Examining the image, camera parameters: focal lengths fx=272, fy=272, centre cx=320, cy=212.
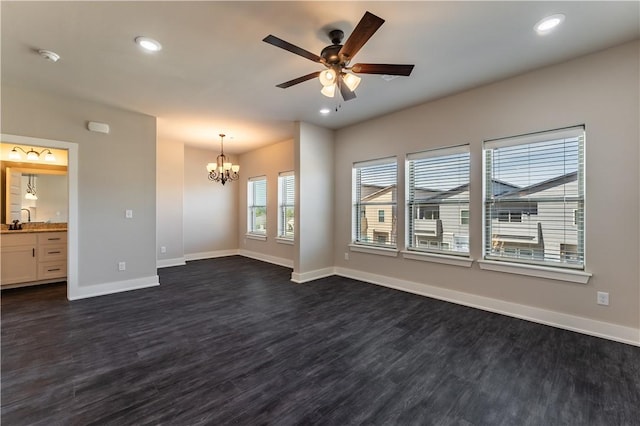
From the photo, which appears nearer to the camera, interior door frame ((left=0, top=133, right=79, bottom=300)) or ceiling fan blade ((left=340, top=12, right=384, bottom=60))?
ceiling fan blade ((left=340, top=12, right=384, bottom=60))

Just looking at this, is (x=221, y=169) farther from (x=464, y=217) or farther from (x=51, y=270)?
(x=464, y=217)

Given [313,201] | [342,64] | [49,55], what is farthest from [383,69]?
[49,55]

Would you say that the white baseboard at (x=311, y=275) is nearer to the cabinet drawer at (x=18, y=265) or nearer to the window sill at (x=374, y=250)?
the window sill at (x=374, y=250)

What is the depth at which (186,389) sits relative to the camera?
6.47 ft

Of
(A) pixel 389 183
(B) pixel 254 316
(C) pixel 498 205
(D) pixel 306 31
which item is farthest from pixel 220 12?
(C) pixel 498 205

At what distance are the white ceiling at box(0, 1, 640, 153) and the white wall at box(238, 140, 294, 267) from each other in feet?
7.76

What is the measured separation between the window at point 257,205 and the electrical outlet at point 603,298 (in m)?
6.08

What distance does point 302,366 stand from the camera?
89.7 inches

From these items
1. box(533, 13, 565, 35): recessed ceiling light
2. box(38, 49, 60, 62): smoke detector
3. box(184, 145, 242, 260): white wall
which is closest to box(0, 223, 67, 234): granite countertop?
box(184, 145, 242, 260): white wall

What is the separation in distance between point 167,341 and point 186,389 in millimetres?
903

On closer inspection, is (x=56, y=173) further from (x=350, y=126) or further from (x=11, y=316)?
(x=350, y=126)

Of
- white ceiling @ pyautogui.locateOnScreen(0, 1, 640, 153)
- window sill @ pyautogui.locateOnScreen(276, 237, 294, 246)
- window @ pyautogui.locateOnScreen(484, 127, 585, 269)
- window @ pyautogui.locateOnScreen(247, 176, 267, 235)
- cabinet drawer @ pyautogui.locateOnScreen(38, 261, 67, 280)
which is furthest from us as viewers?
window @ pyautogui.locateOnScreen(247, 176, 267, 235)

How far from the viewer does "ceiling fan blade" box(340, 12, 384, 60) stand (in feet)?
5.87

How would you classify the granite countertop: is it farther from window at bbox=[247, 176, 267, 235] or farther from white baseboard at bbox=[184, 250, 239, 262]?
window at bbox=[247, 176, 267, 235]
